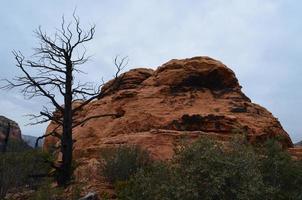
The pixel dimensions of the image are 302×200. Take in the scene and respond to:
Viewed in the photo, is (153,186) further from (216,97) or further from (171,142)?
(216,97)

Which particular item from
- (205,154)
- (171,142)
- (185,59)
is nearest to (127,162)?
(171,142)

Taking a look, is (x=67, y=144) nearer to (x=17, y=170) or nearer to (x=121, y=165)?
(x=121, y=165)

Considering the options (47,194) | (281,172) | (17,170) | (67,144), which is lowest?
(47,194)

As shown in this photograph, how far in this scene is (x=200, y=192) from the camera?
1275cm

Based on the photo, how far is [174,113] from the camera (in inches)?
942

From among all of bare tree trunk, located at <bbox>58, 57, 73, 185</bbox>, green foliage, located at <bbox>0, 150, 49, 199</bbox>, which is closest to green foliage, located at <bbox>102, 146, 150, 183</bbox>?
bare tree trunk, located at <bbox>58, 57, 73, 185</bbox>

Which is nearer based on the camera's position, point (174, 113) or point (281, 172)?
point (281, 172)

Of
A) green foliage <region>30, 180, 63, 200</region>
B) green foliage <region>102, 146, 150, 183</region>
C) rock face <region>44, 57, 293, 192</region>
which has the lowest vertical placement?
green foliage <region>30, 180, 63, 200</region>

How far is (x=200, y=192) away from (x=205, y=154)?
108cm

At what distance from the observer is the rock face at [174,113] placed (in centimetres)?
2155

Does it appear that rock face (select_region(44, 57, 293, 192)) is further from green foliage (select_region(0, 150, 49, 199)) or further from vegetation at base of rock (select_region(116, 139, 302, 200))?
vegetation at base of rock (select_region(116, 139, 302, 200))

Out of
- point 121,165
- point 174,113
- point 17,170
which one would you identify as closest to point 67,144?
point 121,165

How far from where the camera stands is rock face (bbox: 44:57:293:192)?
2155cm

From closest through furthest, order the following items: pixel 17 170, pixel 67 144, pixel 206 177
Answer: pixel 206 177 < pixel 67 144 < pixel 17 170
